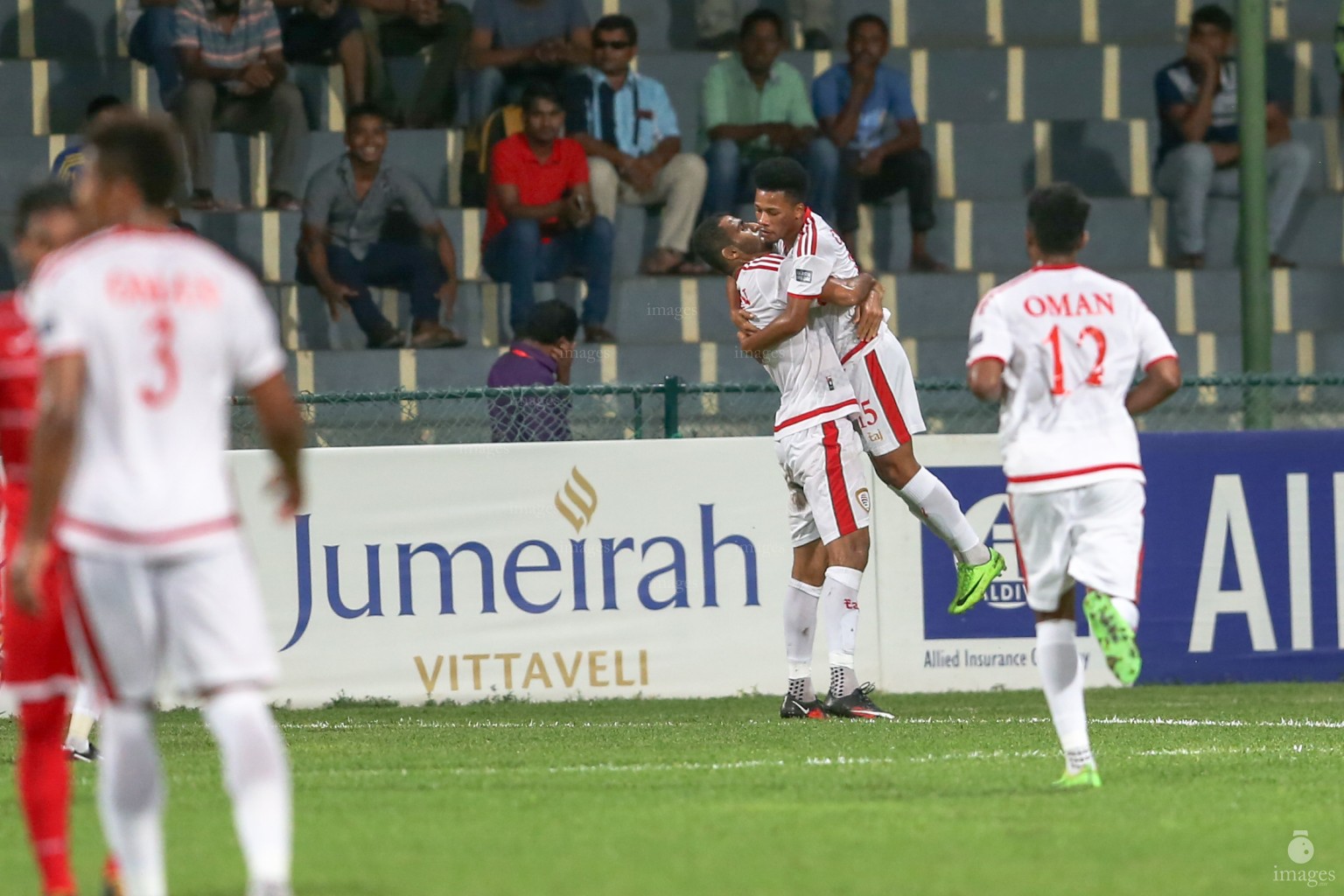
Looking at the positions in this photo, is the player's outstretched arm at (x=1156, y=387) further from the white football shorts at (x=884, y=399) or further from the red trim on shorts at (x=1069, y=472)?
the white football shorts at (x=884, y=399)

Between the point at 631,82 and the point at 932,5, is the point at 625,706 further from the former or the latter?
the point at 932,5

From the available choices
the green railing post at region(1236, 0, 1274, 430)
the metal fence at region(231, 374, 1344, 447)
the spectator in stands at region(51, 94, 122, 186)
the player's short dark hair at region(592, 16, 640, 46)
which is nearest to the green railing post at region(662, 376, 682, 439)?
the metal fence at region(231, 374, 1344, 447)

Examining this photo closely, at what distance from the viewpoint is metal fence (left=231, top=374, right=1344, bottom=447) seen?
1188 cm

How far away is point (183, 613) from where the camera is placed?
14.7 feet

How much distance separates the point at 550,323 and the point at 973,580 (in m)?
3.59

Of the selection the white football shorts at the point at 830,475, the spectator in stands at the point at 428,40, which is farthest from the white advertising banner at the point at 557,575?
the spectator in stands at the point at 428,40

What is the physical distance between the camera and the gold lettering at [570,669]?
11539mm

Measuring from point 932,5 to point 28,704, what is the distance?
14.2 meters

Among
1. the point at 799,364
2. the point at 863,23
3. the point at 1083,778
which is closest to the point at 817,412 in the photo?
the point at 799,364

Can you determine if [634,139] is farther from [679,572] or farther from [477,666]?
[477,666]

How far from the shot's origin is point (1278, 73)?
17.6m

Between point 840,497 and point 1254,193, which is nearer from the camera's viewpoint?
point 840,497

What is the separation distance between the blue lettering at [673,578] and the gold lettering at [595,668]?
14.9 inches

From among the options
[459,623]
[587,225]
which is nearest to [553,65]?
[587,225]
